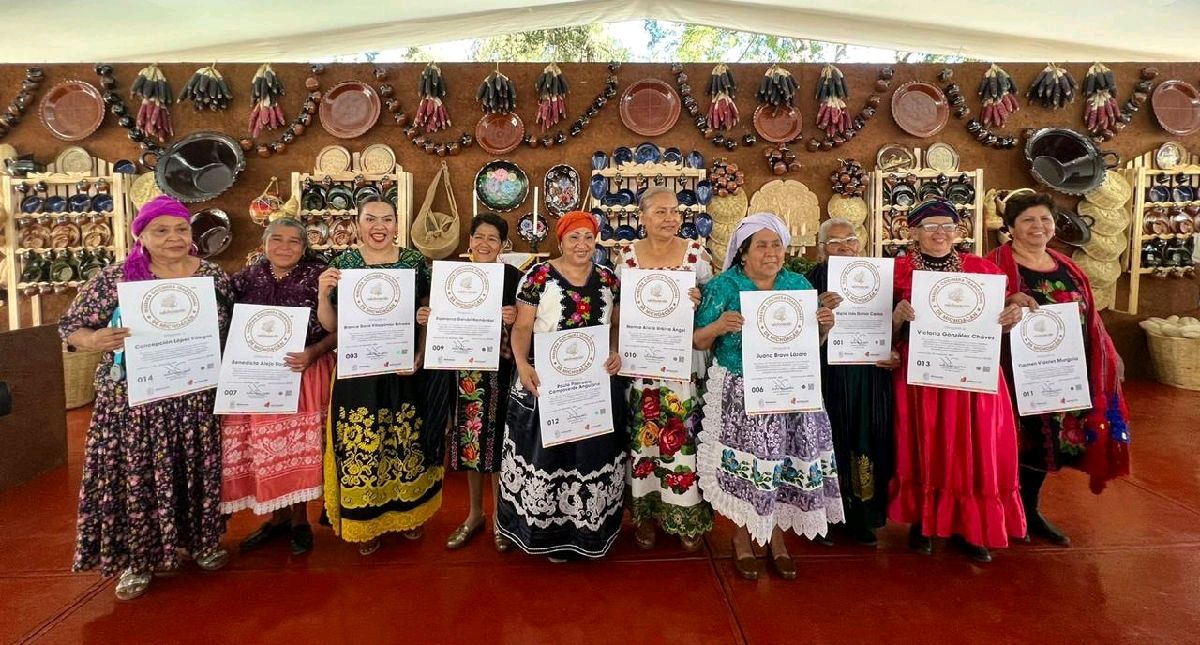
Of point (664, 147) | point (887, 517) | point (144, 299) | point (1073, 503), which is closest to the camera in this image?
point (144, 299)

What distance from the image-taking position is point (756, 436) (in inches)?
86.4

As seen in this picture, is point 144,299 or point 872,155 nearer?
point 144,299

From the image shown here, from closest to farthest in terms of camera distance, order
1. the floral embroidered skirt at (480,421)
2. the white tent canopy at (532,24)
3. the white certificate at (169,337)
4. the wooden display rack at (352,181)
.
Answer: the white certificate at (169,337) < the floral embroidered skirt at (480,421) < the white tent canopy at (532,24) < the wooden display rack at (352,181)

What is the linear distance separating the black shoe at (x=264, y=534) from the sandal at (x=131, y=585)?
387mm

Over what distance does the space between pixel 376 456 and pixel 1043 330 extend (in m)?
2.87

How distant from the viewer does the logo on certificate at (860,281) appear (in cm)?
234

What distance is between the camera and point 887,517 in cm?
261

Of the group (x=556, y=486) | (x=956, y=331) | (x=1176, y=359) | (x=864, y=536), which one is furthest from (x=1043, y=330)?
(x=1176, y=359)

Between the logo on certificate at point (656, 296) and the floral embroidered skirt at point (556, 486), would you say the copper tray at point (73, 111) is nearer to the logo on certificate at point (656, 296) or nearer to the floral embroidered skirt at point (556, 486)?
the floral embroidered skirt at point (556, 486)

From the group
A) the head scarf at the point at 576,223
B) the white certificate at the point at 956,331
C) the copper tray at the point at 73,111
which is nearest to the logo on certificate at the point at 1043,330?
the white certificate at the point at 956,331

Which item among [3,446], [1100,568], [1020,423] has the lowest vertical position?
[1100,568]

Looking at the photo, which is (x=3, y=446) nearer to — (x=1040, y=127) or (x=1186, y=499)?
(x=1186, y=499)

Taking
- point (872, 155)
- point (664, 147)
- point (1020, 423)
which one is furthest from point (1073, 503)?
point (664, 147)

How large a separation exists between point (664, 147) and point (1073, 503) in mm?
3986
